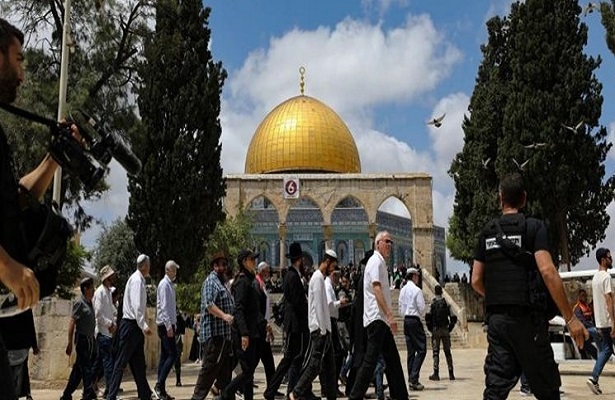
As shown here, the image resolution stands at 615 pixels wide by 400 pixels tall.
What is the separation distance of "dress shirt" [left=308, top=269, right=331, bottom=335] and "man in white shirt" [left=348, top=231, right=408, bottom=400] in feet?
2.72

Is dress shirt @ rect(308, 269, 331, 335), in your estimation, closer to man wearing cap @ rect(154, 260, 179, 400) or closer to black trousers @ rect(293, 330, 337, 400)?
black trousers @ rect(293, 330, 337, 400)

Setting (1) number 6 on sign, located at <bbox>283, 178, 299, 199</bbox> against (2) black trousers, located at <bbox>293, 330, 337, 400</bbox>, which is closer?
(2) black trousers, located at <bbox>293, 330, 337, 400</bbox>

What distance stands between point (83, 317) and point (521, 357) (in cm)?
549

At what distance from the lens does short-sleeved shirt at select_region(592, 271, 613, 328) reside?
8.19 meters

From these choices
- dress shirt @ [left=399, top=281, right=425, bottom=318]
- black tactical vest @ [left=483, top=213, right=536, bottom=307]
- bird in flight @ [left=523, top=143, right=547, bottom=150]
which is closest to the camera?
black tactical vest @ [left=483, top=213, right=536, bottom=307]

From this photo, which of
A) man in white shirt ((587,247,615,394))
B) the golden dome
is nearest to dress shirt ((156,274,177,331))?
man in white shirt ((587,247,615,394))

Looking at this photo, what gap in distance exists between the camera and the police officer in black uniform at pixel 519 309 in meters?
4.07

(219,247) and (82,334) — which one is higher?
(219,247)

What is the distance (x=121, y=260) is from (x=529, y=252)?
3634cm

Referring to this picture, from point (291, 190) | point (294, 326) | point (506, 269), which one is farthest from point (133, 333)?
point (291, 190)

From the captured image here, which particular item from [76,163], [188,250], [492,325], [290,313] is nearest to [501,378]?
[492,325]

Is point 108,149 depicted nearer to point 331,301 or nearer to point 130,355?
point 130,355

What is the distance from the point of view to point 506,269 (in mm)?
4289

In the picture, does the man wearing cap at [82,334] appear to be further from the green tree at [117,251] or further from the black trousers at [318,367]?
the green tree at [117,251]
